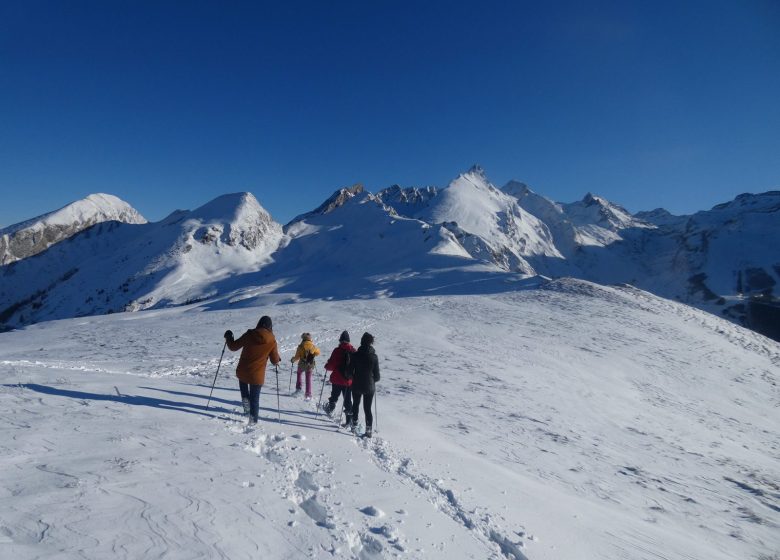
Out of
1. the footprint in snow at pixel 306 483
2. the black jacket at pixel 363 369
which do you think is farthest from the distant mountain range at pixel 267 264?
the footprint in snow at pixel 306 483

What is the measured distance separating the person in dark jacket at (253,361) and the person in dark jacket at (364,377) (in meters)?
1.76

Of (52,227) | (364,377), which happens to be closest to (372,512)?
(364,377)

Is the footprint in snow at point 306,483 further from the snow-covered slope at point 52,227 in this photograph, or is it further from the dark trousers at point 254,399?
the snow-covered slope at point 52,227

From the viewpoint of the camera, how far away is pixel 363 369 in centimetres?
920

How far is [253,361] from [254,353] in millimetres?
163

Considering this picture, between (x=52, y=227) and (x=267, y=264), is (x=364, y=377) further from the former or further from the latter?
(x=52, y=227)

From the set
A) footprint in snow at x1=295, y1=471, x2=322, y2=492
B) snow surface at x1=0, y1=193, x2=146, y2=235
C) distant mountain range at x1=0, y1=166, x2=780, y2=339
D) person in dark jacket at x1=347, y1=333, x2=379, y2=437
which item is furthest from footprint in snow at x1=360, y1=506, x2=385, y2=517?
snow surface at x1=0, y1=193, x2=146, y2=235

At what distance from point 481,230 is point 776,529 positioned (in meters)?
189

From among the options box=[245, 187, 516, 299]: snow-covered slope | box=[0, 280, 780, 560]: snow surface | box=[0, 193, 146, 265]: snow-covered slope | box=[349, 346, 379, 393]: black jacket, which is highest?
box=[0, 193, 146, 265]: snow-covered slope

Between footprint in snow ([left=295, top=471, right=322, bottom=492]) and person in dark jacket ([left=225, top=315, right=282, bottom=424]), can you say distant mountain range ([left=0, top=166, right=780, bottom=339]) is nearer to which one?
person in dark jacket ([left=225, top=315, right=282, bottom=424])

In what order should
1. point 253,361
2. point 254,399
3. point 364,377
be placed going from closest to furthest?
1. point 254,399
2. point 253,361
3. point 364,377

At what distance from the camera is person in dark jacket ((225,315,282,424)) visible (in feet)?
27.2

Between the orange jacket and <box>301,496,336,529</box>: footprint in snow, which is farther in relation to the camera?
the orange jacket

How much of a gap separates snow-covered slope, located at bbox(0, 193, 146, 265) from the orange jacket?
615 ft
